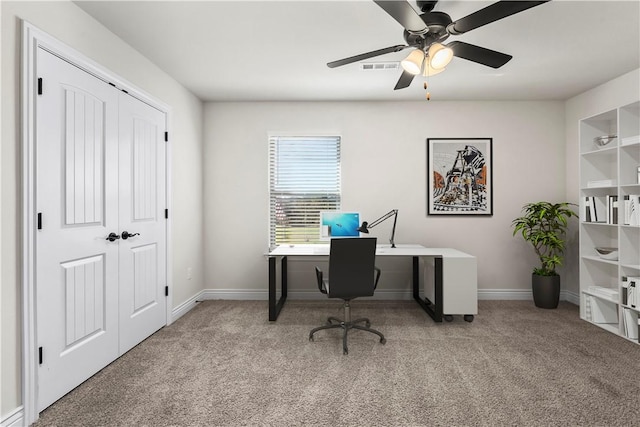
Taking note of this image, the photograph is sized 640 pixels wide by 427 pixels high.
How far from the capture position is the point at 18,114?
6.37 ft

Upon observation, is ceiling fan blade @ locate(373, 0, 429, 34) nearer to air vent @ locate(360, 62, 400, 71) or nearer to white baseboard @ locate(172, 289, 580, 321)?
air vent @ locate(360, 62, 400, 71)

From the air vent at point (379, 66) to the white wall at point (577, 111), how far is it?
2.44 meters

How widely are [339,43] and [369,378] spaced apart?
8.64 feet

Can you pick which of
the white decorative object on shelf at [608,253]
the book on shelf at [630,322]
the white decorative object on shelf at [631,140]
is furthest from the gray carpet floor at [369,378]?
the white decorative object on shelf at [631,140]

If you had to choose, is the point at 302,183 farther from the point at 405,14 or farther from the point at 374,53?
the point at 405,14

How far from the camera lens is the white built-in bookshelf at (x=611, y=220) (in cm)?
323

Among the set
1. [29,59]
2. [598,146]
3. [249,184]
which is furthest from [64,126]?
[598,146]

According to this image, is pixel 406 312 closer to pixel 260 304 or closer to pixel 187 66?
pixel 260 304

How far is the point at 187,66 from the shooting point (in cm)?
347

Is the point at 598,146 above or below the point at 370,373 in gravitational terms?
above

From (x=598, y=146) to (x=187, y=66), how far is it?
431 centimetres

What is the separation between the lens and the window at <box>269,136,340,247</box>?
15.5 feet

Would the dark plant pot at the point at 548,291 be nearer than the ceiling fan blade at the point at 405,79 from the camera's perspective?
No

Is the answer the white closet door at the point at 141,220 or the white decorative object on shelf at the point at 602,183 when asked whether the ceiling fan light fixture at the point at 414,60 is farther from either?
the white decorative object on shelf at the point at 602,183
